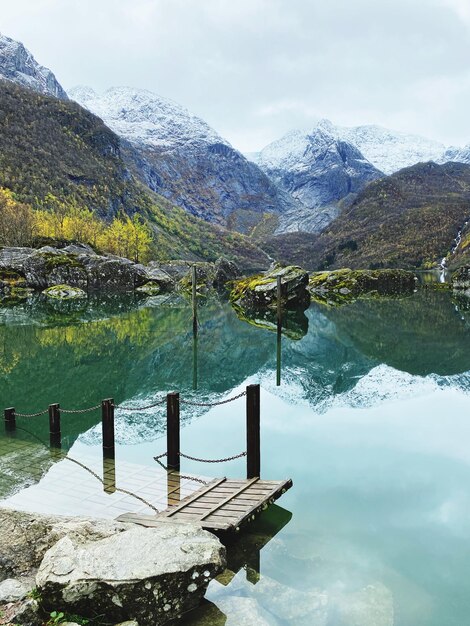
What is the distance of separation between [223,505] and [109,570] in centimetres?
349

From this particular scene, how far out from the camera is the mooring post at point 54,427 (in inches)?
547

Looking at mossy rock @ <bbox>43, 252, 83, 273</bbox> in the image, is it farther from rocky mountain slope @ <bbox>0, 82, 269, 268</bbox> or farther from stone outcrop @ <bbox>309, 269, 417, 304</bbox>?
rocky mountain slope @ <bbox>0, 82, 269, 268</bbox>

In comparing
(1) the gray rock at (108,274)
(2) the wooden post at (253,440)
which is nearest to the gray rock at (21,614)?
(2) the wooden post at (253,440)

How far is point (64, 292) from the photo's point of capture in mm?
69000

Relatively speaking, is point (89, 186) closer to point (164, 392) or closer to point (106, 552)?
point (164, 392)

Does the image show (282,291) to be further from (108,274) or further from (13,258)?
(13,258)

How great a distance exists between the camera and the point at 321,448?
607 inches

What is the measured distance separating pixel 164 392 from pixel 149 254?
310 feet

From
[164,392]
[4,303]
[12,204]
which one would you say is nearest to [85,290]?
[4,303]

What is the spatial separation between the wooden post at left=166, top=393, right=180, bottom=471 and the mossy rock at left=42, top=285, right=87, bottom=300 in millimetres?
57161

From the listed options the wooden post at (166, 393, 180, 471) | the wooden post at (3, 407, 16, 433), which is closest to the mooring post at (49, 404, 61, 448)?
the wooden post at (3, 407, 16, 433)

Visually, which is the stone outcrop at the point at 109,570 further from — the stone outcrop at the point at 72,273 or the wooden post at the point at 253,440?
the stone outcrop at the point at 72,273

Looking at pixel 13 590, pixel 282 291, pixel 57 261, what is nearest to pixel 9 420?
pixel 13 590

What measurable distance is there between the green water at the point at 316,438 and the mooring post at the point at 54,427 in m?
0.56
